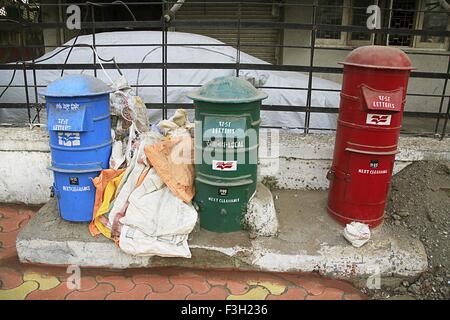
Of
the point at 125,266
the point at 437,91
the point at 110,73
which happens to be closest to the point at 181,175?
the point at 125,266

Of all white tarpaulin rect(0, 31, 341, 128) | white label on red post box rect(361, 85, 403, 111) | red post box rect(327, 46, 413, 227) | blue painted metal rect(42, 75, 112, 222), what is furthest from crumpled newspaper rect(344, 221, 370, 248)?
blue painted metal rect(42, 75, 112, 222)

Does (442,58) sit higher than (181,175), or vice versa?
(442,58)

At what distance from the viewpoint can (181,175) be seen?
11.3ft

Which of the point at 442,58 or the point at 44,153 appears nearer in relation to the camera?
the point at 44,153

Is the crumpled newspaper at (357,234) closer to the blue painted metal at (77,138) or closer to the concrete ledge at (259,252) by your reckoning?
the concrete ledge at (259,252)

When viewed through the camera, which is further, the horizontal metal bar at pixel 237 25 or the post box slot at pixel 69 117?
the horizontal metal bar at pixel 237 25

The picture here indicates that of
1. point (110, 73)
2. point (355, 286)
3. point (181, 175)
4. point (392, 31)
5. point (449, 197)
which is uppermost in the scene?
point (392, 31)

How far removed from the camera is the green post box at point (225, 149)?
3.16 meters

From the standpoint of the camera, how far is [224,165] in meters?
3.24

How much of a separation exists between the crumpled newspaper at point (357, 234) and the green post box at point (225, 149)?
2.99ft

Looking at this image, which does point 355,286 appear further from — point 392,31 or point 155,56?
point 155,56

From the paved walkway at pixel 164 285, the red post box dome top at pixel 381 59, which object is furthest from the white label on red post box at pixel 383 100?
the paved walkway at pixel 164 285

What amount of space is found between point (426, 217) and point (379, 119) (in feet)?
3.72

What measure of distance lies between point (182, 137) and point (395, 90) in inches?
74.6
